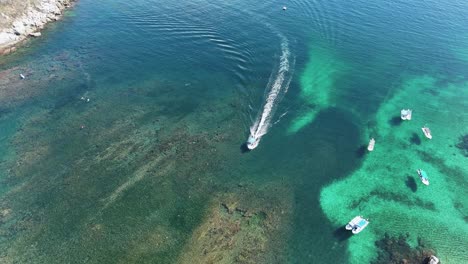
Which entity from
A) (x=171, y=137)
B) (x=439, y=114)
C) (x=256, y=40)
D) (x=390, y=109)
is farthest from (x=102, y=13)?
(x=439, y=114)

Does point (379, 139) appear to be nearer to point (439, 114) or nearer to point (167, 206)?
point (439, 114)

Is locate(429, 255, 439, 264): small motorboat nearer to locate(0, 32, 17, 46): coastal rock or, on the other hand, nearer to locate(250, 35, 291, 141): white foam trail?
locate(250, 35, 291, 141): white foam trail

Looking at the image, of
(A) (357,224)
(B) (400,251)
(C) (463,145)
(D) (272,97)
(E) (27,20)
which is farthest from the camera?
(E) (27,20)

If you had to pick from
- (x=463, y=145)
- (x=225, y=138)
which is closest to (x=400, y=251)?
(x=463, y=145)

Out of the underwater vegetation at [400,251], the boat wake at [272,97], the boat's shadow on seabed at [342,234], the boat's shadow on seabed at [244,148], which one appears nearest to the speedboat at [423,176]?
the underwater vegetation at [400,251]

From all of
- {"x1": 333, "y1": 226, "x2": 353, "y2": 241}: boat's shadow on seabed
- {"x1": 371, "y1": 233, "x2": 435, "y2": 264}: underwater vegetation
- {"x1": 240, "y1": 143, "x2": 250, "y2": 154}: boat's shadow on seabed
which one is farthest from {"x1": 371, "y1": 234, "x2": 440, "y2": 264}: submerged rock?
{"x1": 240, "y1": 143, "x2": 250, "y2": 154}: boat's shadow on seabed

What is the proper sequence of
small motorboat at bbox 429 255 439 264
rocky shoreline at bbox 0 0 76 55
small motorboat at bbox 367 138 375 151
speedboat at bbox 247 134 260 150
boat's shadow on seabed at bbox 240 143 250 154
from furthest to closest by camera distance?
rocky shoreline at bbox 0 0 76 55, small motorboat at bbox 367 138 375 151, boat's shadow on seabed at bbox 240 143 250 154, speedboat at bbox 247 134 260 150, small motorboat at bbox 429 255 439 264

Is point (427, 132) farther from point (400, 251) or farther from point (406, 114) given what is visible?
point (400, 251)
